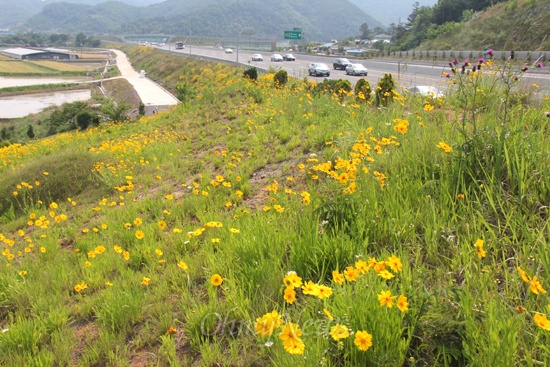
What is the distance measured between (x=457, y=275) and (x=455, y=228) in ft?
1.36

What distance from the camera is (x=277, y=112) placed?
350 inches

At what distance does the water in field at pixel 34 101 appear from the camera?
166ft

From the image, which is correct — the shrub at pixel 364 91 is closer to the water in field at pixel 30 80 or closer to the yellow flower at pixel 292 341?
the yellow flower at pixel 292 341

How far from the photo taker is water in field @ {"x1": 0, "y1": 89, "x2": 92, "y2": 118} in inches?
1993

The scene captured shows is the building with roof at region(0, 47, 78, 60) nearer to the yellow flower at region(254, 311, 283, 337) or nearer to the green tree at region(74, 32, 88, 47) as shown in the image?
the green tree at region(74, 32, 88, 47)

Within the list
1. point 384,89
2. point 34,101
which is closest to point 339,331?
point 384,89

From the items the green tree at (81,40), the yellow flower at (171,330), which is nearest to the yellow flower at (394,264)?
the yellow flower at (171,330)

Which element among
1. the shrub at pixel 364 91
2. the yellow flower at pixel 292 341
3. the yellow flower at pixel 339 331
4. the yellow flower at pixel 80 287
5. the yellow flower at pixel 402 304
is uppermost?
the shrub at pixel 364 91

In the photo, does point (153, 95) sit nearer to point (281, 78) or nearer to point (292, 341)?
point (281, 78)

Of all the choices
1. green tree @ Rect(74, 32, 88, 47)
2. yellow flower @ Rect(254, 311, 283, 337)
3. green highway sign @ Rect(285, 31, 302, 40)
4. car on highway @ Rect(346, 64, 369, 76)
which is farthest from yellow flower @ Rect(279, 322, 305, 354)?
green tree @ Rect(74, 32, 88, 47)

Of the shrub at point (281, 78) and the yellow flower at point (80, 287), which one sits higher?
the shrub at point (281, 78)

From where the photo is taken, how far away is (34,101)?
195ft

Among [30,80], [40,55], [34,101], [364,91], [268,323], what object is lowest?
[268,323]

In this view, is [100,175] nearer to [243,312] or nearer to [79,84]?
[243,312]
